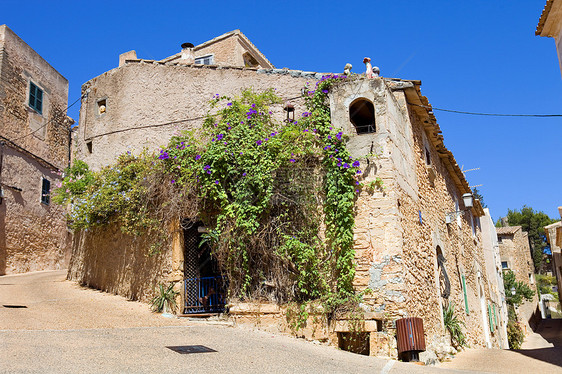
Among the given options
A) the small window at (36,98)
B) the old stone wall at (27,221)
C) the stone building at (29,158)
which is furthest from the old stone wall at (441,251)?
the small window at (36,98)

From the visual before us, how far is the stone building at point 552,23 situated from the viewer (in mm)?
10398

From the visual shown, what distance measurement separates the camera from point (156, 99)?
14727 millimetres

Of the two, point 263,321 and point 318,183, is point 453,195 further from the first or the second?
point 263,321

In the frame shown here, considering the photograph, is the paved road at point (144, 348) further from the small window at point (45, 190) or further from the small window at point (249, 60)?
the small window at point (249, 60)

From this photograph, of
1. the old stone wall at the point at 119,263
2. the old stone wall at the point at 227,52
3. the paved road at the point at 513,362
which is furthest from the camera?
the old stone wall at the point at 227,52

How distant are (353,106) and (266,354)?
6.13 metres

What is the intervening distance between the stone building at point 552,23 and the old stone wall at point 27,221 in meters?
17.7

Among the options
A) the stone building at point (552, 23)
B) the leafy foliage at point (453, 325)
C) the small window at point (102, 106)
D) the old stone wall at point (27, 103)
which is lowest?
the leafy foliage at point (453, 325)

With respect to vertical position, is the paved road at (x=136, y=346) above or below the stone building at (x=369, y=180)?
below

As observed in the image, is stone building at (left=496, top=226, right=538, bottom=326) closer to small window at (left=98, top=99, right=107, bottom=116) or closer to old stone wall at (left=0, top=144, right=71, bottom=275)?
old stone wall at (left=0, top=144, right=71, bottom=275)

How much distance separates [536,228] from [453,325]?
4827 centimetres

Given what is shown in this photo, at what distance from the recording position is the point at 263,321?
10273 millimetres

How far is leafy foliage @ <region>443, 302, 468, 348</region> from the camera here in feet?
41.2

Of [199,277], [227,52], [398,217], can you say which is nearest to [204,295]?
[199,277]
